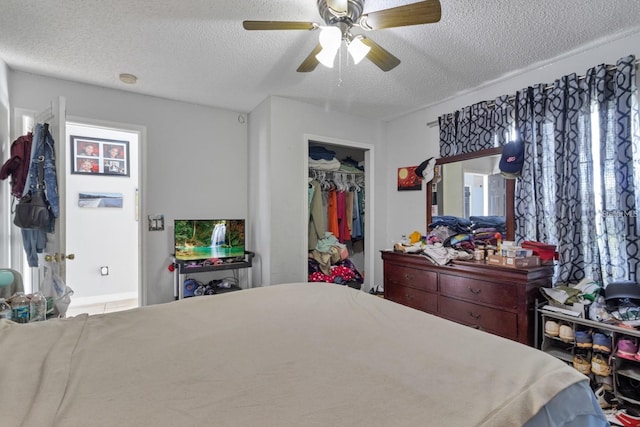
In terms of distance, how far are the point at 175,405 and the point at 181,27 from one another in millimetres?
2144

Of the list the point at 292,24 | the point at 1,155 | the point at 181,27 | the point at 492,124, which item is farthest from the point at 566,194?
the point at 1,155

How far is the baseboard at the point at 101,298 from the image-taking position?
12.3 feet

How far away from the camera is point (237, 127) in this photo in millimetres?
3623

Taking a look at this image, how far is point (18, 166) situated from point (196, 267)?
1551 millimetres

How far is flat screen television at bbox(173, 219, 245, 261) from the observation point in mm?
3109

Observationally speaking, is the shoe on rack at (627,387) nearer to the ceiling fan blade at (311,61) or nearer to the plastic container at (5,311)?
the ceiling fan blade at (311,61)

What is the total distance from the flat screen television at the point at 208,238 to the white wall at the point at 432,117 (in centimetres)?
191

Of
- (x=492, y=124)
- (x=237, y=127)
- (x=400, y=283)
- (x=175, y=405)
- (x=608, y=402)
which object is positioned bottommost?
(x=608, y=402)

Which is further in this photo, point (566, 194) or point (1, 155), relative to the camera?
point (1, 155)

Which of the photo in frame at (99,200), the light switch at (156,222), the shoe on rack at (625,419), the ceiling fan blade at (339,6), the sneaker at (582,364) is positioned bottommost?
the shoe on rack at (625,419)

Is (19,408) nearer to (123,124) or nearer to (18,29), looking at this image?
(18,29)

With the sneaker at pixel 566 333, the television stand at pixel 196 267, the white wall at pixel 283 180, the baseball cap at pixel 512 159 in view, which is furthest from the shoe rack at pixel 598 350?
the television stand at pixel 196 267

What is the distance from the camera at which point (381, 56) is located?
5.79 feet

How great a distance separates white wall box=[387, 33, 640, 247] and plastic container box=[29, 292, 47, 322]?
3.18m
